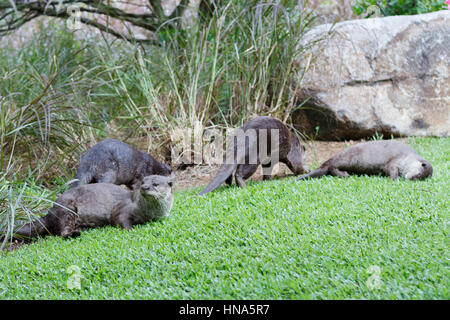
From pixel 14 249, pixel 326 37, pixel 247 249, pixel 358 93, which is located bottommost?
pixel 14 249

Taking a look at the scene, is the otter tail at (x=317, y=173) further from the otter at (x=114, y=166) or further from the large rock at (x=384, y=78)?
the large rock at (x=384, y=78)

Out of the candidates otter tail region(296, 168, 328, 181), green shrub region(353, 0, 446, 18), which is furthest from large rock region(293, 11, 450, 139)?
otter tail region(296, 168, 328, 181)

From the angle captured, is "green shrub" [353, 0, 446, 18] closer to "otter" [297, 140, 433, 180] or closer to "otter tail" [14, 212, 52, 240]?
"otter" [297, 140, 433, 180]

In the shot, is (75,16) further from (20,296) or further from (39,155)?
(20,296)

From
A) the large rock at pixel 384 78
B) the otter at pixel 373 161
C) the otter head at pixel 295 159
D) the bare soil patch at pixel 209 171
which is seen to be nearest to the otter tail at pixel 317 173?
the otter at pixel 373 161

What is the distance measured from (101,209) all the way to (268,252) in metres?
1.44

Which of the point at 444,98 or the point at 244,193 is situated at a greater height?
the point at 444,98

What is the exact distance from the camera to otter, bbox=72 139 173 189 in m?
4.12

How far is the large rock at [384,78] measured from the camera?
5.80 metres

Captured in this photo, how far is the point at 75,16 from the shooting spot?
246 inches

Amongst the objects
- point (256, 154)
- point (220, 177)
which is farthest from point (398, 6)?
point (220, 177)

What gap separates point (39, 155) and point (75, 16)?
7.92 ft

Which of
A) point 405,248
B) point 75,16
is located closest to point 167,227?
point 405,248

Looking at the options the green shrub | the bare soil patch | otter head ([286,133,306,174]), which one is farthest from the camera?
the green shrub
